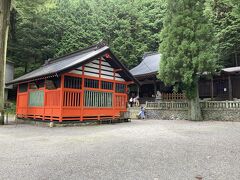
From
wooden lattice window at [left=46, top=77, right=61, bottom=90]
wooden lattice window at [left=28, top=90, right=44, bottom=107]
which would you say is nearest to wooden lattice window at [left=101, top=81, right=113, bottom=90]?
wooden lattice window at [left=46, top=77, right=61, bottom=90]

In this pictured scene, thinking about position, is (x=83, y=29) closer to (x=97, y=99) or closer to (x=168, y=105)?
(x=168, y=105)

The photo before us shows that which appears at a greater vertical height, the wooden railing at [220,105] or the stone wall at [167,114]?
the wooden railing at [220,105]

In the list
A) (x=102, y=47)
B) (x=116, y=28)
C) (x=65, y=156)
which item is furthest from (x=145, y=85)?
(x=65, y=156)

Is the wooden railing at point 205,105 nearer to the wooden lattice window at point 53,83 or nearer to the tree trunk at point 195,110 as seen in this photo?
the tree trunk at point 195,110

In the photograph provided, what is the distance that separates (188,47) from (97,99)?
7194 millimetres

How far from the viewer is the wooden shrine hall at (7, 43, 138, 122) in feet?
41.1

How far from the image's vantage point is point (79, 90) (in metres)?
13.2

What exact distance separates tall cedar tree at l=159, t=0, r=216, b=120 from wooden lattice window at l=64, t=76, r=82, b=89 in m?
6.22

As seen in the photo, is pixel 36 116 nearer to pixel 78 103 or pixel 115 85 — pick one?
pixel 78 103

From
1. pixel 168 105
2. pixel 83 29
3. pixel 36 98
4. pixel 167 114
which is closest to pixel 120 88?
pixel 168 105

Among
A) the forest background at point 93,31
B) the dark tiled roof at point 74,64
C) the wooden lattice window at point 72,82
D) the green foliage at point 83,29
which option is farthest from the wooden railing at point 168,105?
the green foliage at point 83,29

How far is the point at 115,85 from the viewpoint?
50.7ft

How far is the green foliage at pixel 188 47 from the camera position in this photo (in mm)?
14617

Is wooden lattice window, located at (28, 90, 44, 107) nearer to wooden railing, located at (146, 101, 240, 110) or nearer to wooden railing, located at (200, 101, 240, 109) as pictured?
wooden railing, located at (146, 101, 240, 110)
